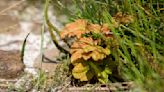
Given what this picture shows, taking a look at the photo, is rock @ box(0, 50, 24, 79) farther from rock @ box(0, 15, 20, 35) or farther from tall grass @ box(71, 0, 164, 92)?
tall grass @ box(71, 0, 164, 92)

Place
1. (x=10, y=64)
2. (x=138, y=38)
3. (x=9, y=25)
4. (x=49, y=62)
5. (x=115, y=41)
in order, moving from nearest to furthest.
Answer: (x=138, y=38) → (x=115, y=41) → (x=10, y=64) → (x=49, y=62) → (x=9, y=25)

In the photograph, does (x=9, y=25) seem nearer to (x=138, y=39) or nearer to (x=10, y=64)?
(x=10, y=64)

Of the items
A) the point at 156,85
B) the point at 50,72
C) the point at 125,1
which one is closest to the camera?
the point at 156,85

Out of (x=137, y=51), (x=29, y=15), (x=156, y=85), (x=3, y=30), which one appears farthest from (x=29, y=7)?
(x=156, y=85)

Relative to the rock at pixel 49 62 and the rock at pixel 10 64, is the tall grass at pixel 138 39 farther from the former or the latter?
the rock at pixel 10 64

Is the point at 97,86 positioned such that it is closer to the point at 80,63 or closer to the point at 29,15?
the point at 80,63

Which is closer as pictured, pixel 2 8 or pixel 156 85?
pixel 156 85

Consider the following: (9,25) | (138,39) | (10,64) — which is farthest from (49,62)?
(138,39)
